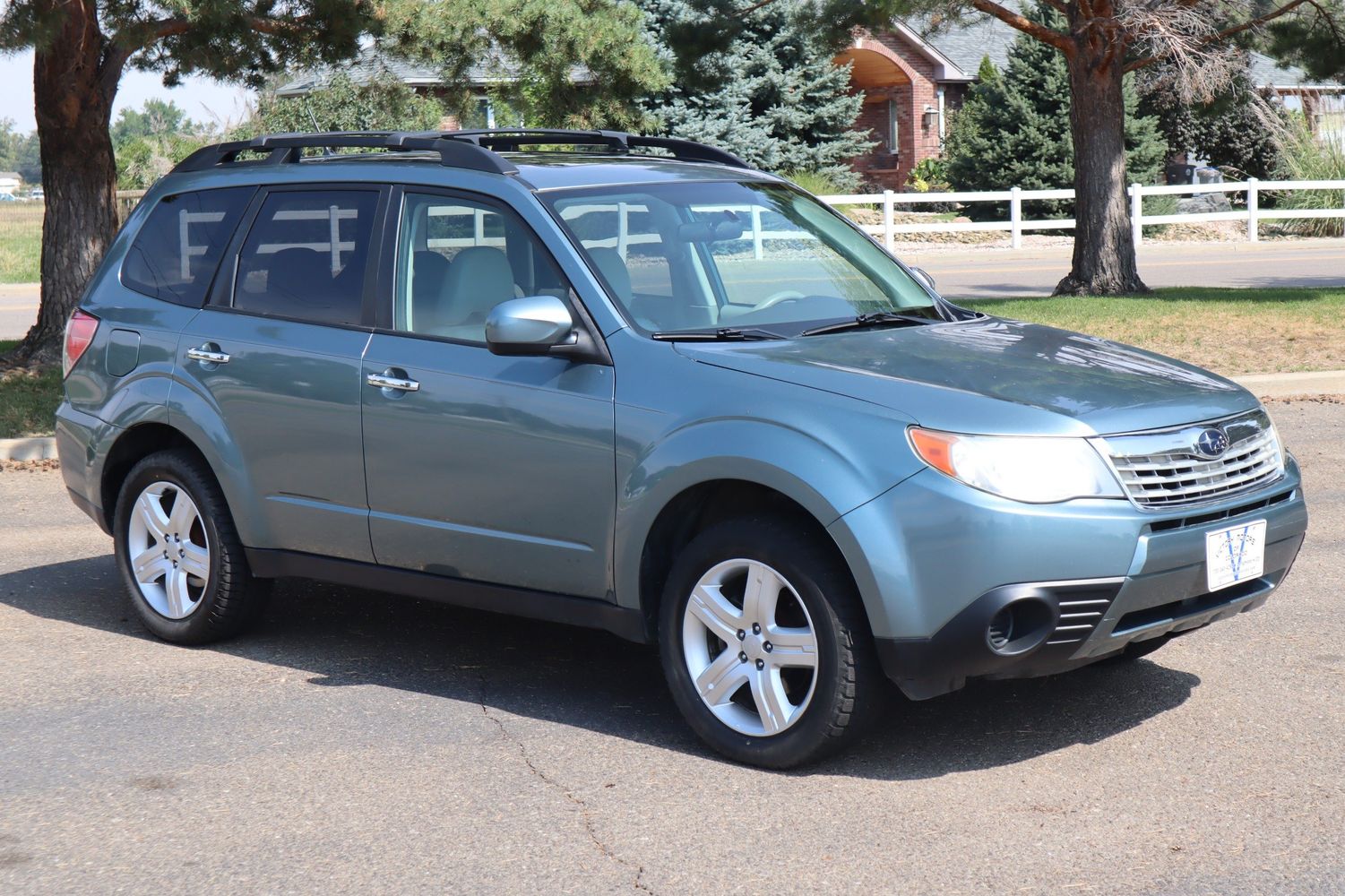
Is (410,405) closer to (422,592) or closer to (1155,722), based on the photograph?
(422,592)

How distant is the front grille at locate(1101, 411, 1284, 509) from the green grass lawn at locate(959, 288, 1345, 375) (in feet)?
27.9

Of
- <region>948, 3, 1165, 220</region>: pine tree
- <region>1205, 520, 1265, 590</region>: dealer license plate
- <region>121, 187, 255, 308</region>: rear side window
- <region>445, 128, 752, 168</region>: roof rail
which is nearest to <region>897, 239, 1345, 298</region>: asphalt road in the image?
<region>948, 3, 1165, 220</region>: pine tree

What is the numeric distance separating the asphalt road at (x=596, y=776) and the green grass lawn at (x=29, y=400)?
507 centimetres

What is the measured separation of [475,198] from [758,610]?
6.10 ft

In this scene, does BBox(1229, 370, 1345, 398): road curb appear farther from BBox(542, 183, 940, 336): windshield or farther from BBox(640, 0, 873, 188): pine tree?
BBox(640, 0, 873, 188): pine tree

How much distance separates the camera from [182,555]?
6.35 metres

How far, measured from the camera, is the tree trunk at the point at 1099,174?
17703 mm

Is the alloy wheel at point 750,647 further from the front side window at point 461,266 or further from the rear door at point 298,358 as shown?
the rear door at point 298,358

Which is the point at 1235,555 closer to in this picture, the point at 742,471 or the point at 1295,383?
the point at 742,471

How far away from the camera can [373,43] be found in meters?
14.5

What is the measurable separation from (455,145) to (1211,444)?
9.04 feet

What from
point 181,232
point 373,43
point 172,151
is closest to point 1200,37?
point 373,43

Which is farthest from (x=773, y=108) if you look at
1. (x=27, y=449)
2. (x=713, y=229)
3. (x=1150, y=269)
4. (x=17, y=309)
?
(x=713, y=229)

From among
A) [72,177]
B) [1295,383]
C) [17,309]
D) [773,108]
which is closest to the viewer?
[1295,383]
